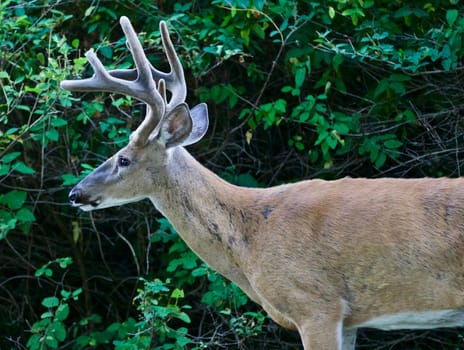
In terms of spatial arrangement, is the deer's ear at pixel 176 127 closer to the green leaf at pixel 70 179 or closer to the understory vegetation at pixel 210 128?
the understory vegetation at pixel 210 128

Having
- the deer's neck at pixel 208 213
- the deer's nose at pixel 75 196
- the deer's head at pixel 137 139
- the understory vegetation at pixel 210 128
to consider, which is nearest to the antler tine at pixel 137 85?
the deer's head at pixel 137 139

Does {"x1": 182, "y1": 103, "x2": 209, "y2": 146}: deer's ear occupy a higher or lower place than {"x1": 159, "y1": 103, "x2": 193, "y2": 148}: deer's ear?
lower

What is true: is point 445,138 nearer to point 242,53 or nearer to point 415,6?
point 415,6

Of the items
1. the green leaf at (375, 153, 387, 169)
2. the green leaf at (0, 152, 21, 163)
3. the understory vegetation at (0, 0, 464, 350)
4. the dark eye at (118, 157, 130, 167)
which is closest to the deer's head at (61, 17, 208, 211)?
the dark eye at (118, 157, 130, 167)

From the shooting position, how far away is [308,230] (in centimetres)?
545

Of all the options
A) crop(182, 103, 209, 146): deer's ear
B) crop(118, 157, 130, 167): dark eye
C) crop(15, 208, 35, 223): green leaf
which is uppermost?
crop(182, 103, 209, 146): deer's ear

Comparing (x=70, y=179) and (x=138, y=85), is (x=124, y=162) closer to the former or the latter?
(x=138, y=85)

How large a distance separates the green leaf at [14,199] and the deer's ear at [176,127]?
171 cm

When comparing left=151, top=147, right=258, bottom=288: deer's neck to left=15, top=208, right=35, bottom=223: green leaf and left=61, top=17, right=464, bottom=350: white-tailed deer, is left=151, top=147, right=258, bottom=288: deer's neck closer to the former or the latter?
left=61, top=17, right=464, bottom=350: white-tailed deer

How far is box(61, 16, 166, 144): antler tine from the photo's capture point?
5.65m

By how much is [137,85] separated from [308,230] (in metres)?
1.17

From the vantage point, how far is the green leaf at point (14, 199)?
23.2 ft

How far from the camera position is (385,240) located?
208 inches

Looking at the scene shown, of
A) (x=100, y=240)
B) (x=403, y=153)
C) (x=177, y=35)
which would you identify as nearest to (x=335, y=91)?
(x=403, y=153)
